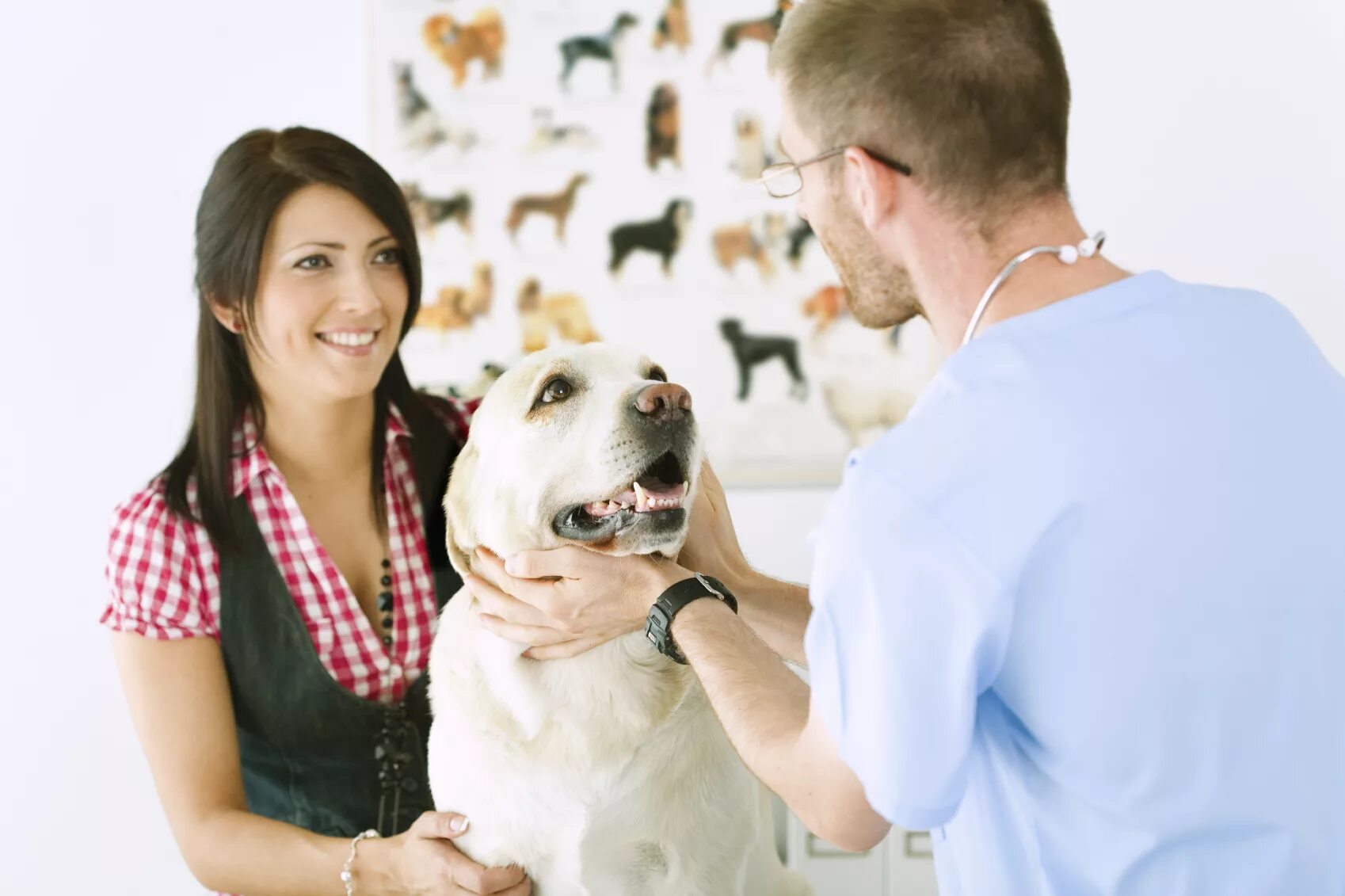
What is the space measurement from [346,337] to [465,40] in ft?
3.66

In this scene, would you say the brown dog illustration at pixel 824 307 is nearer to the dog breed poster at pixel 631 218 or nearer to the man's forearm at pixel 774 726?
the dog breed poster at pixel 631 218

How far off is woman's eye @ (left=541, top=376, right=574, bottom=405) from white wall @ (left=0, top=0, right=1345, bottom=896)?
143 centimetres

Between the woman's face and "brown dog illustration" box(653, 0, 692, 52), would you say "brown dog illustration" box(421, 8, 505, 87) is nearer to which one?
"brown dog illustration" box(653, 0, 692, 52)

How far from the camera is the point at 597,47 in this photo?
258cm

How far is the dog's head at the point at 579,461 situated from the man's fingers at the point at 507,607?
0.19 feet

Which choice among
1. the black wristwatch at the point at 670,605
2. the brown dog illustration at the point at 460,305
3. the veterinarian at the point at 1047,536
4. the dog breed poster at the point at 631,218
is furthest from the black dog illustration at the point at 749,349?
the veterinarian at the point at 1047,536

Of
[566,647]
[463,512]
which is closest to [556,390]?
[463,512]

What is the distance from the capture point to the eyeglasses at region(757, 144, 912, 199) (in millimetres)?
975

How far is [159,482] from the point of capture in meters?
1.78

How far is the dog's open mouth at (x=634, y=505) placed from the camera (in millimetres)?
1397

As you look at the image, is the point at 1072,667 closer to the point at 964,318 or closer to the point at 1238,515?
the point at 1238,515

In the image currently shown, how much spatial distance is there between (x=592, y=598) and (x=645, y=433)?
8.6 inches

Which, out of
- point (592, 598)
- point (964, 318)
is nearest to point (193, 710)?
point (592, 598)

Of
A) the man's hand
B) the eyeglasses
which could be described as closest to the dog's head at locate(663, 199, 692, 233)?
the man's hand
